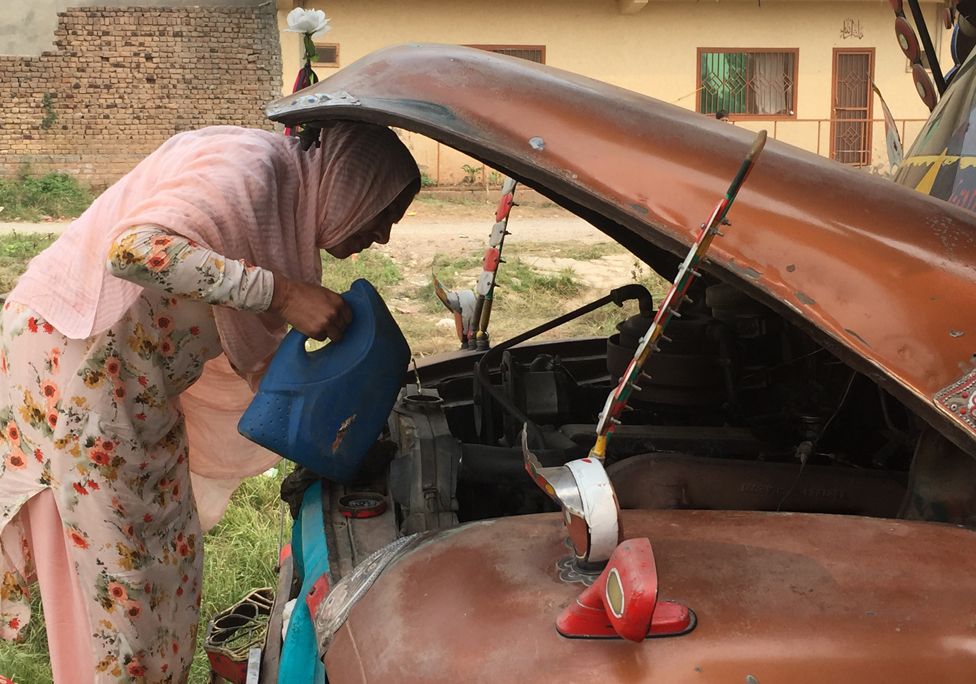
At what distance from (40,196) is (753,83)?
11.2m

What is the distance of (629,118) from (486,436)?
3.63 feet

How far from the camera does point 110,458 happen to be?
2.21 m

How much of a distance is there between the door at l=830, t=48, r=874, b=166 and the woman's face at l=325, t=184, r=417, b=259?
50.2ft

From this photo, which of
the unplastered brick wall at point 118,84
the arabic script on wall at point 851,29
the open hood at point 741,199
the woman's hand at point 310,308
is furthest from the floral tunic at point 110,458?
the arabic script on wall at point 851,29

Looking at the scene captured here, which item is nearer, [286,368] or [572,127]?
[572,127]

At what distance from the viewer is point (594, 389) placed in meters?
2.62

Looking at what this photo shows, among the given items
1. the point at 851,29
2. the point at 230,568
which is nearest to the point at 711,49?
the point at 851,29

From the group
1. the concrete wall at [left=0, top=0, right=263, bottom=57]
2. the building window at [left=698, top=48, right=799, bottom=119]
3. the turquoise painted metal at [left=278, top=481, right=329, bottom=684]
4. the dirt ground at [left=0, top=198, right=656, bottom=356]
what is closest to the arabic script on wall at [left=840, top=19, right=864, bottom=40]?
the building window at [left=698, top=48, right=799, bottom=119]

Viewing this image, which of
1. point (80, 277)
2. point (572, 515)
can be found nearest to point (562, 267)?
point (80, 277)

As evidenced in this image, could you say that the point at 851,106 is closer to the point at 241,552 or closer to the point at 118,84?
the point at 118,84

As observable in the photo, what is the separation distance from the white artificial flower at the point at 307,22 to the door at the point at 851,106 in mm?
15277

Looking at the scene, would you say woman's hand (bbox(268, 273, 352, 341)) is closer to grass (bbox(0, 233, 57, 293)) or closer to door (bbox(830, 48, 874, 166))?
grass (bbox(0, 233, 57, 293))

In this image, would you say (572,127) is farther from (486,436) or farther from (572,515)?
(486,436)

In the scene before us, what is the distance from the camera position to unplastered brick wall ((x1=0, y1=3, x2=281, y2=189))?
15.2 metres
